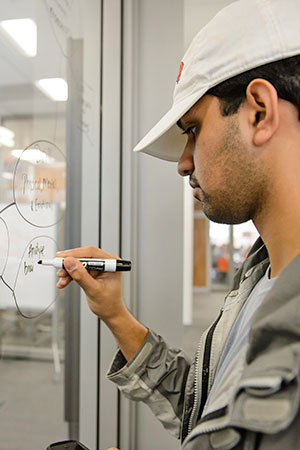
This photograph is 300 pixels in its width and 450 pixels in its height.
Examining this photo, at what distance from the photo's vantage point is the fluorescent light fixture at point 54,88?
69cm

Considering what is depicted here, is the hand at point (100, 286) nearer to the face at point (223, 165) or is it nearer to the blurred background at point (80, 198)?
the blurred background at point (80, 198)

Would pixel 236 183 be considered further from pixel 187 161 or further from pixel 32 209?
pixel 32 209

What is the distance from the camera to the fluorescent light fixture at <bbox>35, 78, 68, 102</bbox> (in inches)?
27.0

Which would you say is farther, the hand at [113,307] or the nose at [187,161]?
the hand at [113,307]

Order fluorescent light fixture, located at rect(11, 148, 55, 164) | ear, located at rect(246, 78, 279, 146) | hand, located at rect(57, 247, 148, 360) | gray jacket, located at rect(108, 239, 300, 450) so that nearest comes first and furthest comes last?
gray jacket, located at rect(108, 239, 300, 450) < ear, located at rect(246, 78, 279, 146) < fluorescent light fixture, located at rect(11, 148, 55, 164) < hand, located at rect(57, 247, 148, 360)

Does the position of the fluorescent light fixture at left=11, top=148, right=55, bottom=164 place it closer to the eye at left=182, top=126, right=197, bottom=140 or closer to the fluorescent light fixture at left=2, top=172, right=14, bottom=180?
the fluorescent light fixture at left=2, top=172, right=14, bottom=180

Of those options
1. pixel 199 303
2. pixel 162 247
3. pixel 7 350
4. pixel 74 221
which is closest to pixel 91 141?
pixel 74 221

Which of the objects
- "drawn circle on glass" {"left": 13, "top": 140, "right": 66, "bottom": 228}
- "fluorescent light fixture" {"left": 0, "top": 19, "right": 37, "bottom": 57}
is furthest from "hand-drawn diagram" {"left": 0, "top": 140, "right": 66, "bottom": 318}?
"fluorescent light fixture" {"left": 0, "top": 19, "right": 37, "bottom": 57}

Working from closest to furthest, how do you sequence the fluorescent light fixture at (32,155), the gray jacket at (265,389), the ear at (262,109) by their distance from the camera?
the gray jacket at (265,389), the ear at (262,109), the fluorescent light fixture at (32,155)

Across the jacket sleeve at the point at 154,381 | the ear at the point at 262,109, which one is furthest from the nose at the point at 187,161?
the jacket sleeve at the point at 154,381

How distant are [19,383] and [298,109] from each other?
22.6 inches

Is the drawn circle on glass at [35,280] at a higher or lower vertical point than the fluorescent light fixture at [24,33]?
lower

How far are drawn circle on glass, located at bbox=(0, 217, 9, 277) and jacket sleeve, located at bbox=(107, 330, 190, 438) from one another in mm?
317

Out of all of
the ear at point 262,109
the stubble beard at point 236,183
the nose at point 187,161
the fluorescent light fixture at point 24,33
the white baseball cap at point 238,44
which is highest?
the fluorescent light fixture at point 24,33
